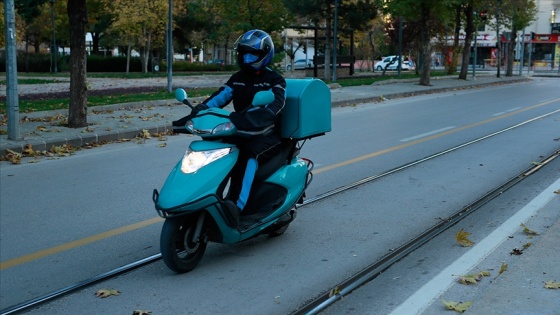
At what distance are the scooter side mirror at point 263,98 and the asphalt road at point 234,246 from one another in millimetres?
1356

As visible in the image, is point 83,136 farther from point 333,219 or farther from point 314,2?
point 314,2

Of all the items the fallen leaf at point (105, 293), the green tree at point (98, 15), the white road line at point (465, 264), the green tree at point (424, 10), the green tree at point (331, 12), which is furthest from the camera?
the green tree at point (98, 15)

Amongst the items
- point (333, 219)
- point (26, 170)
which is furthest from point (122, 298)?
point (26, 170)

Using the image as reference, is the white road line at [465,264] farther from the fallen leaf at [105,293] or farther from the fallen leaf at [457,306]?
the fallen leaf at [105,293]

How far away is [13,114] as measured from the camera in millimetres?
12352

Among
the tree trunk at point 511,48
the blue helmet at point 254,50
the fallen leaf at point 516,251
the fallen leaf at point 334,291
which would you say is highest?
the tree trunk at point 511,48

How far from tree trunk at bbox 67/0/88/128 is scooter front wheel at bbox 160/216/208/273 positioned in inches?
370

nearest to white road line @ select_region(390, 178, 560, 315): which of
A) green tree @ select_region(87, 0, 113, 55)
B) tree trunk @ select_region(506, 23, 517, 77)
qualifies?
green tree @ select_region(87, 0, 113, 55)

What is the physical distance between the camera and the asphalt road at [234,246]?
518 cm

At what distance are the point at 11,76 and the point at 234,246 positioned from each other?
7.91 m

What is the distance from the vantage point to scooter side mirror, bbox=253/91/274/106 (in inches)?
212

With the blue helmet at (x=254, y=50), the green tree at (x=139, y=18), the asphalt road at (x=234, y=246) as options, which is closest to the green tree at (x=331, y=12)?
the green tree at (x=139, y=18)

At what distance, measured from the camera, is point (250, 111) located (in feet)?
18.2

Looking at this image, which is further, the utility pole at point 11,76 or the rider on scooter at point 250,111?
the utility pole at point 11,76
